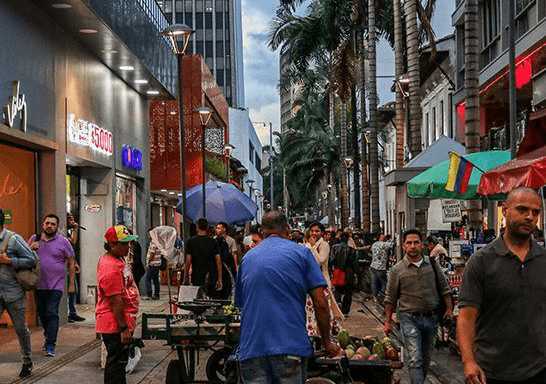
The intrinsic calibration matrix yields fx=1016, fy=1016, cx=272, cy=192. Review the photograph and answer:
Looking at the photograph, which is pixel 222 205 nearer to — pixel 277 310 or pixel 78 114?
pixel 78 114

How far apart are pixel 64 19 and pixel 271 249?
41.5ft

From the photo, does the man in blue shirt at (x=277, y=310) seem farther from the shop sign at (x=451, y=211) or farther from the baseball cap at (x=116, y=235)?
the shop sign at (x=451, y=211)

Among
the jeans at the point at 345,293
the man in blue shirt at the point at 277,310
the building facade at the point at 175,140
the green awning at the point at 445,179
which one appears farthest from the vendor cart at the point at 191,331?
the building facade at the point at 175,140

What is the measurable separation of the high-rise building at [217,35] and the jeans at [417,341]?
111 meters

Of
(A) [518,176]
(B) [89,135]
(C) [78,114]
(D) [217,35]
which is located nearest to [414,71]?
(B) [89,135]

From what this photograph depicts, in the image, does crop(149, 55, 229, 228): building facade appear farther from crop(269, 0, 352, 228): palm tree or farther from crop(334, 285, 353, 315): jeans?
crop(334, 285, 353, 315): jeans

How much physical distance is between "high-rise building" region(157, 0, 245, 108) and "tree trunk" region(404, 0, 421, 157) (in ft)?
301

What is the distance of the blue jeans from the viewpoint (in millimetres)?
6398

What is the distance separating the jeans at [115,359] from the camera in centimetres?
881

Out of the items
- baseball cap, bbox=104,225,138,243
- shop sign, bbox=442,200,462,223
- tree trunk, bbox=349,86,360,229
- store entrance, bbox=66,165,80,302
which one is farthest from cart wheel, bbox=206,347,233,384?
tree trunk, bbox=349,86,360,229

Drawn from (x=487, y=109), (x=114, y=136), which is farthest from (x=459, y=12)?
(x=114, y=136)

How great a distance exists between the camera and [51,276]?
45.5 ft

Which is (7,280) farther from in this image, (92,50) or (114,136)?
(114,136)

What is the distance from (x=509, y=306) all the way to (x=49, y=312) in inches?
365
